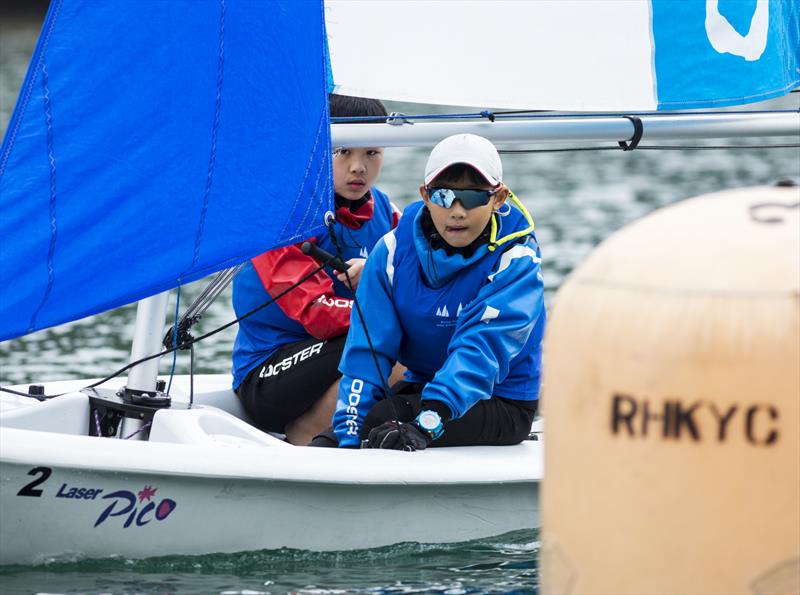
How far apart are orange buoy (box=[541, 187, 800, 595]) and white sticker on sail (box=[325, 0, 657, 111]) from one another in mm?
2212

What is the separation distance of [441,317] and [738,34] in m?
1.65

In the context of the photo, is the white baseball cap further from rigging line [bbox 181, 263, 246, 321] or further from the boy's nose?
rigging line [bbox 181, 263, 246, 321]

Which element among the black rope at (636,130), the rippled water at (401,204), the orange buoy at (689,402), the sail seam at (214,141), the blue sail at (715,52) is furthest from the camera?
the blue sail at (715,52)

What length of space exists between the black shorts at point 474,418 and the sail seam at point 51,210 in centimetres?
87

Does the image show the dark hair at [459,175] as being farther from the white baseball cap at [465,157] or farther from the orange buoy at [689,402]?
the orange buoy at [689,402]

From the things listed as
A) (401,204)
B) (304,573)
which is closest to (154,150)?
(304,573)

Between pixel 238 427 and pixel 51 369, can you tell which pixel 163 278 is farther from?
pixel 51 369

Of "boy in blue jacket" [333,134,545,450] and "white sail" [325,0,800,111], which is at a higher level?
"white sail" [325,0,800,111]

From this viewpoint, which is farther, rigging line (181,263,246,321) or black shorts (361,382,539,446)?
rigging line (181,263,246,321)

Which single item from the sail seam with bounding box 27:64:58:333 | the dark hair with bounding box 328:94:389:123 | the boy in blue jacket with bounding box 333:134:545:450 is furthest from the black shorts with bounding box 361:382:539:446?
the dark hair with bounding box 328:94:389:123

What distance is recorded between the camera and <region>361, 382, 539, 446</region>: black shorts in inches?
149

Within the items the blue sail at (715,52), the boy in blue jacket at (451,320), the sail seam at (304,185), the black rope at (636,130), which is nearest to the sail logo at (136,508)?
the boy in blue jacket at (451,320)

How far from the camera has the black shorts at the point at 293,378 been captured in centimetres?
413

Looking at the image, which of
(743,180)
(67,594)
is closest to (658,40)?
(67,594)
